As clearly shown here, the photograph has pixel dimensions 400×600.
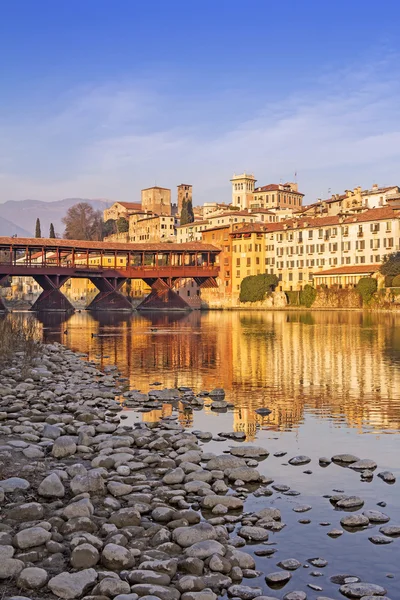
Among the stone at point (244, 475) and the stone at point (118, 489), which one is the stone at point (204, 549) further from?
the stone at point (244, 475)

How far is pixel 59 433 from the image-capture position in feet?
33.0

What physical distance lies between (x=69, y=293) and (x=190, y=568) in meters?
105

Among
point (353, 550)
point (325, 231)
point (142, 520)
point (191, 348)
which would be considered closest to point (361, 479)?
point (353, 550)

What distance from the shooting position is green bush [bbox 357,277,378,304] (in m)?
68.8

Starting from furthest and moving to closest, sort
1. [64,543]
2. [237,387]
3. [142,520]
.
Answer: [237,387]
[142,520]
[64,543]

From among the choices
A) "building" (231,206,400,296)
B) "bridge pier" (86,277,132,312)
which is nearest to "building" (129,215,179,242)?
"building" (231,206,400,296)

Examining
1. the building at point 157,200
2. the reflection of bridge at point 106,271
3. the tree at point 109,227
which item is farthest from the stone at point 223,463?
the building at point 157,200

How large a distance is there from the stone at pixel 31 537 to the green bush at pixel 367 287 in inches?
2585

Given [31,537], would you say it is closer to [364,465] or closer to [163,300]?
[364,465]

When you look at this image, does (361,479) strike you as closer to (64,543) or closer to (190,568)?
(190,568)

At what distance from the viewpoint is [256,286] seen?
267 feet

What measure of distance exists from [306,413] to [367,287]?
190 ft

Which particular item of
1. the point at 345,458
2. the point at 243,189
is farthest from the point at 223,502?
the point at 243,189

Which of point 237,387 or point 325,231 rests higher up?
point 325,231
